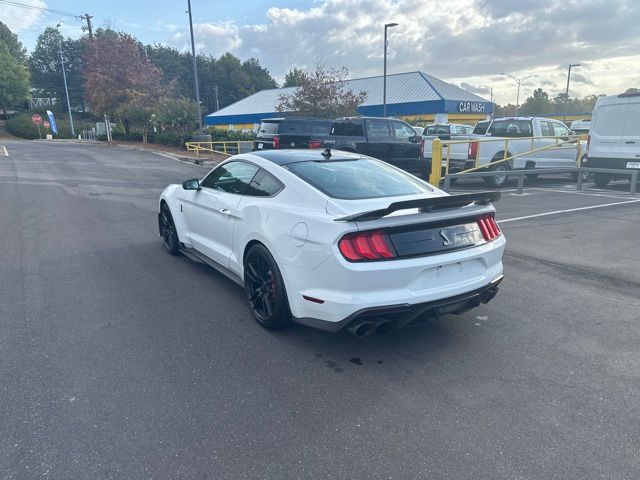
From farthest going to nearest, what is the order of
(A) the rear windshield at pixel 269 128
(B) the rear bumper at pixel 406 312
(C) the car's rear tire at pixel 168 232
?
1. (A) the rear windshield at pixel 269 128
2. (C) the car's rear tire at pixel 168 232
3. (B) the rear bumper at pixel 406 312

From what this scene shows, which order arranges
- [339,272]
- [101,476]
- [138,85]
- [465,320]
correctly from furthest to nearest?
[138,85] → [465,320] → [339,272] → [101,476]

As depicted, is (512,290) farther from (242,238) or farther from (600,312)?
(242,238)

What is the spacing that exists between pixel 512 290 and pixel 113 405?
406cm

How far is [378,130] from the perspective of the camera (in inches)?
589

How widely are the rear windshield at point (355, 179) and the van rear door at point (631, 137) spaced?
10872mm

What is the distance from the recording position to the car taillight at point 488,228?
3.96 meters

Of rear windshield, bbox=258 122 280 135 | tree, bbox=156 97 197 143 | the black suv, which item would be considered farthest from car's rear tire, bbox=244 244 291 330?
tree, bbox=156 97 197 143

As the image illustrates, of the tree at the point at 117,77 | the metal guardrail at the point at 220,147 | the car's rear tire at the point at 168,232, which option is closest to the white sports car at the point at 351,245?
the car's rear tire at the point at 168,232

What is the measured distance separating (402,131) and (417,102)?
1018 inches

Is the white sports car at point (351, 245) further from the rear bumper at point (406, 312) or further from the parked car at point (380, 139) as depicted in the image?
the parked car at point (380, 139)

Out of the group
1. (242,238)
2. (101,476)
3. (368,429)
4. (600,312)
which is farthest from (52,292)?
(600,312)

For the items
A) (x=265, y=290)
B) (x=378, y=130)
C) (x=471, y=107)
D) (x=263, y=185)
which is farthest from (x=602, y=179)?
(x=471, y=107)

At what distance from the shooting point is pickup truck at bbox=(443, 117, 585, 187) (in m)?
13.9

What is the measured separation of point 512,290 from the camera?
205 inches
